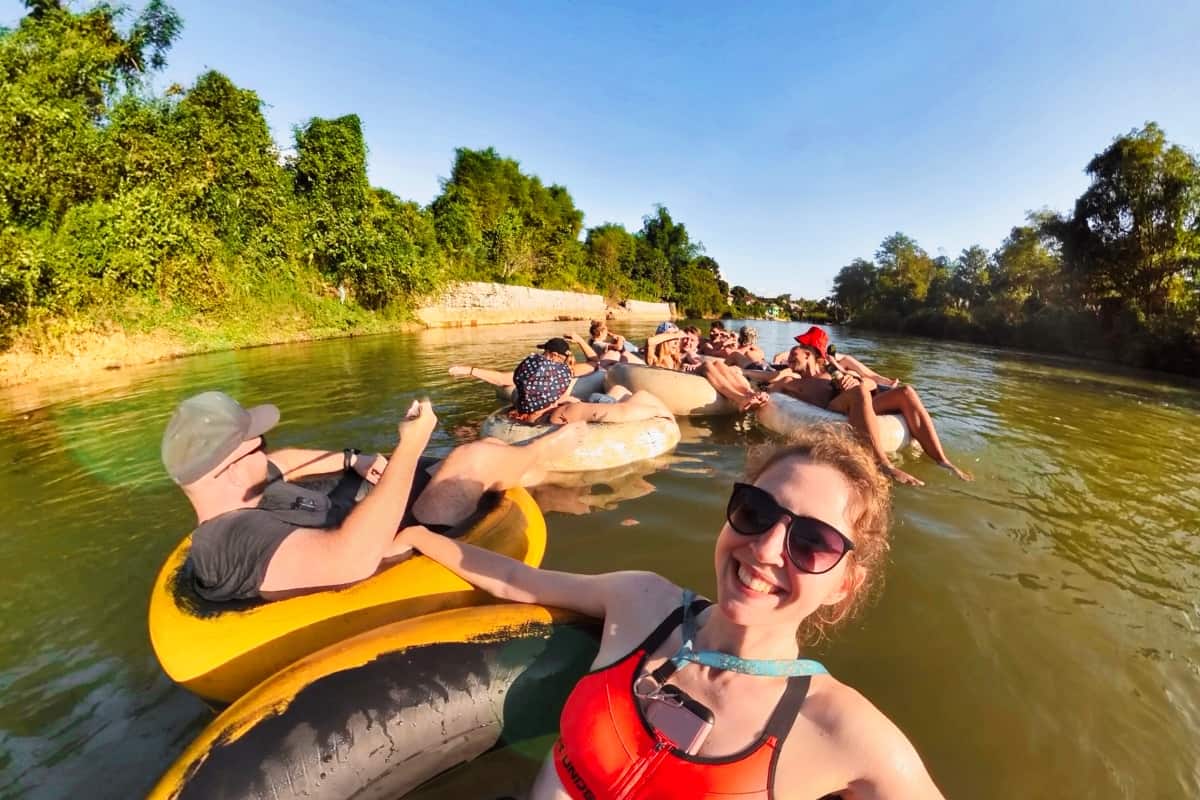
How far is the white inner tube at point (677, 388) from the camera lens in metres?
6.54

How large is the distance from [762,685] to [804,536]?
0.39m

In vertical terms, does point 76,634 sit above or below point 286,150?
below

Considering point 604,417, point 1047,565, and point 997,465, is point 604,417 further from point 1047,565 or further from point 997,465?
point 997,465

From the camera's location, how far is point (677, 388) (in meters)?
6.52

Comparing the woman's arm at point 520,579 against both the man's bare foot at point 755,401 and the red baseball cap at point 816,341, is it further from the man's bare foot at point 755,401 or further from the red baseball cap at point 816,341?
the red baseball cap at point 816,341

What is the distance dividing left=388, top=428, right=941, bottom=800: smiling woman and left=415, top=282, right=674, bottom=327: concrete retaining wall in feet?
78.7

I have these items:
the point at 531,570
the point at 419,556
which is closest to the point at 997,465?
the point at 531,570

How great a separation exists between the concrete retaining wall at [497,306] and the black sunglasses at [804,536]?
24071mm

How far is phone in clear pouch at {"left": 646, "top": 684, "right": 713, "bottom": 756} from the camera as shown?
1.20 meters

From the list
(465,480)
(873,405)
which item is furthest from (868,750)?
(873,405)

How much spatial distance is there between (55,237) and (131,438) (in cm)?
730

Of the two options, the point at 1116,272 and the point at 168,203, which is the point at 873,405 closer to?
the point at 168,203

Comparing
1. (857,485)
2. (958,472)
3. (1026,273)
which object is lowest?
(958,472)

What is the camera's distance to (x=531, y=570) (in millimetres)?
1997
